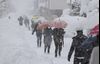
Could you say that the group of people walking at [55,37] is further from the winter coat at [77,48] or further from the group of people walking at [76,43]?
the winter coat at [77,48]

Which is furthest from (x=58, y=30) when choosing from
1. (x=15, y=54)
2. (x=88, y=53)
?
(x=88, y=53)

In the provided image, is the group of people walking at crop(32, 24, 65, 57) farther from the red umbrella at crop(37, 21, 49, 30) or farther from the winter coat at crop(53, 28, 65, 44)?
the red umbrella at crop(37, 21, 49, 30)

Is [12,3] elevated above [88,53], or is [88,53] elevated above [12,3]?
[88,53]

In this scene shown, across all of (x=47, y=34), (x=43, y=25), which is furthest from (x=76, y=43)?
(x=43, y=25)

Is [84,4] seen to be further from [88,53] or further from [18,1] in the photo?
[18,1]

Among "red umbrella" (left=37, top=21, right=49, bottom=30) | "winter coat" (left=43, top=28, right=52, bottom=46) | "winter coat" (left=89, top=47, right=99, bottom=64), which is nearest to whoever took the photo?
"winter coat" (left=89, top=47, right=99, bottom=64)

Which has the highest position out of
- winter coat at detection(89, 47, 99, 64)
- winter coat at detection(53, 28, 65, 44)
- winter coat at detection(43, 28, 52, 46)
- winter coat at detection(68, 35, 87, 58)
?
winter coat at detection(89, 47, 99, 64)

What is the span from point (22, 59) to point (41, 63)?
779 mm

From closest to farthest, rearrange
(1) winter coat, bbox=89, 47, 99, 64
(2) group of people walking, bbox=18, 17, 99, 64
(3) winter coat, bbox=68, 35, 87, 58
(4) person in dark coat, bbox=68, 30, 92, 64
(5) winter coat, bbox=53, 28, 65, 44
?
1. (1) winter coat, bbox=89, 47, 99, 64
2. (2) group of people walking, bbox=18, 17, 99, 64
3. (4) person in dark coat, bbox=68, 30, 92, 64
4. (3) winter coat, bbox=68, 35, 87, 58
5. (5) winter coat, bbox=53, 28, 65, 44

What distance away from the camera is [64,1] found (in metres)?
64.8

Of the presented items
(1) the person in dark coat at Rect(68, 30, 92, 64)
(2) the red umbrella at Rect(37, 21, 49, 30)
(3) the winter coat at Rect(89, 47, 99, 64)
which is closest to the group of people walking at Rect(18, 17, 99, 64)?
(1) the person in dark coat at Rect(68, 30, 92, 64)

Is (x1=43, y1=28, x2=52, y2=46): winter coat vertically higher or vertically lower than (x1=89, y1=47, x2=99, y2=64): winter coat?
lower

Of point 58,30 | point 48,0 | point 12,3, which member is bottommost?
point 12,3

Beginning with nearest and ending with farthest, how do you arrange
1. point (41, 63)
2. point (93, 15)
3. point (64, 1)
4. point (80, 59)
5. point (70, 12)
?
point (80, 59) < point (41, 63) < point (93, 15) < point (70, 12) < point (64, 1)
